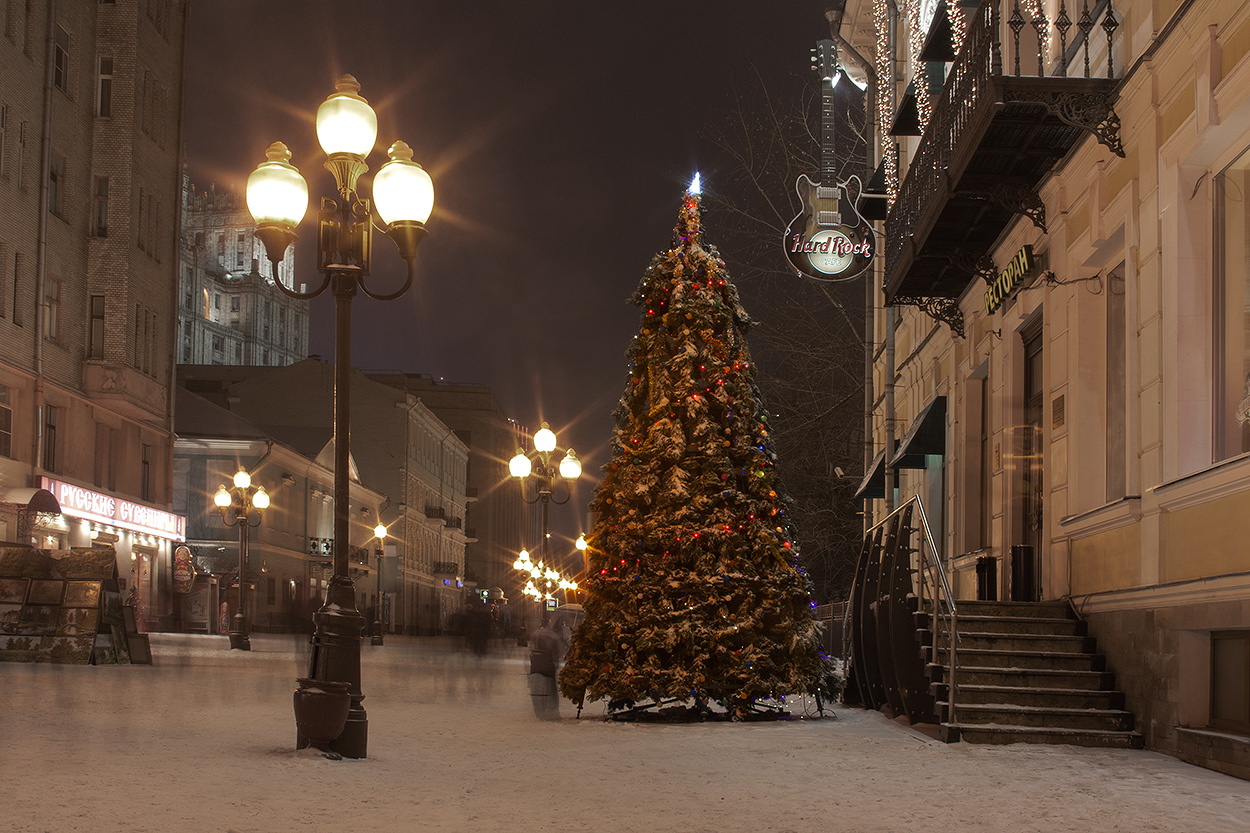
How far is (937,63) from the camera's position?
20.0 metres

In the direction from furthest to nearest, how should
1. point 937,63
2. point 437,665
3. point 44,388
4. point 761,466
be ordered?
point 44,388, point 437,665, point 937,63, point 761,466

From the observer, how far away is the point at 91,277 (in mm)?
36625

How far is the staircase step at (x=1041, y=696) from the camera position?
11352 mm

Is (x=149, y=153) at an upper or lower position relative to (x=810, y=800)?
upper

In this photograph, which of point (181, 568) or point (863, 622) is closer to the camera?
point (863, 622)

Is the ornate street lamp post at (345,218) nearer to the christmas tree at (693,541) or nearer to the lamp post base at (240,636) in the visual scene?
the christmas tree at (693,541)

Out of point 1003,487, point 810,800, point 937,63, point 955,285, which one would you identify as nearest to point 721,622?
point 1003,487

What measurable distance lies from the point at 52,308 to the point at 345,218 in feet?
90.2

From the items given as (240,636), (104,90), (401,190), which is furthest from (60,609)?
(104,90)

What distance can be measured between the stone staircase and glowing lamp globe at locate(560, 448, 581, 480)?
44.5ft

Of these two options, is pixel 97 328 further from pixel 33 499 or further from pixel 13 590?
pixel 13 590

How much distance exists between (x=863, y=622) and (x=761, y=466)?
93.1 inches

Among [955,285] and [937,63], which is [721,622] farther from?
[937,63]

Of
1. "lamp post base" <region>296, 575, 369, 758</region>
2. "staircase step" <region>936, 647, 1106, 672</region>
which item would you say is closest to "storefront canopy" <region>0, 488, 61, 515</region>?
"lamp post base" <region>296, 575, 369, 758</region>
